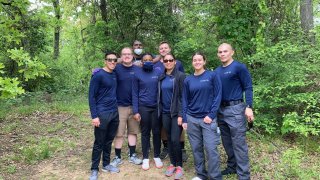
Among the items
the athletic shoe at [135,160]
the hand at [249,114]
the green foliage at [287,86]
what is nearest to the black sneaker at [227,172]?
the hand at [249,114]

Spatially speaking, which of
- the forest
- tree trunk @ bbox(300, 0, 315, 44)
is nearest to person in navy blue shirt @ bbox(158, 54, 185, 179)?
the forest

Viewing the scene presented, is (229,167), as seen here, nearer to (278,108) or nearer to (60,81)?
(278,108)

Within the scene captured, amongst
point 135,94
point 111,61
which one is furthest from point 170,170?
point 111,61

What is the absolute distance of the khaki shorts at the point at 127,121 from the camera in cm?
599

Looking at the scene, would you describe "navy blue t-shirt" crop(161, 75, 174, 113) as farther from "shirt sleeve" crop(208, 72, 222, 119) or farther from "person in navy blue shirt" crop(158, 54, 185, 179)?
"shirt sleeve" crop(208, 72, 222, 119)

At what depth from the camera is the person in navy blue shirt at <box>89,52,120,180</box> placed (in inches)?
209

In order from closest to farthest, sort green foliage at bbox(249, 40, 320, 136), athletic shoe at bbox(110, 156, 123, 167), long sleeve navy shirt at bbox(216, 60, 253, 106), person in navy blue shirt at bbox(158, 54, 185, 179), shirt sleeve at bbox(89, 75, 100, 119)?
long sleeve navy shirt at bbox(216, 60, 253, 106)
shirt sleeve at bbox(89, 75, 100, 119)
person in navy blue shirt at bbox(158, 54, 185, 179)
athletic shoe at bbox(110, 156, 123, 167)
green foliage at bbox(249, 40, 320, 136)

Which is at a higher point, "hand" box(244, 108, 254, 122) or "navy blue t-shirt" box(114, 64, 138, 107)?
"navy blue t-shirt" box(114, 64, 138, 107)

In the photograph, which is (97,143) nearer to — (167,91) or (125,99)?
(125,99)

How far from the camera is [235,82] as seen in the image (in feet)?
16.5

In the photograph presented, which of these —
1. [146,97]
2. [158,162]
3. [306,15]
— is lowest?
[158,162]

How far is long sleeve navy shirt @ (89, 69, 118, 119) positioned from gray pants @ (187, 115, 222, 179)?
4.57 feet

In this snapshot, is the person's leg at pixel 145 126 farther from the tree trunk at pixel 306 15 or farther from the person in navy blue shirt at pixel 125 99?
the tree trunk at pixel 306 15

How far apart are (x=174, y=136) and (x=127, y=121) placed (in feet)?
3.60
